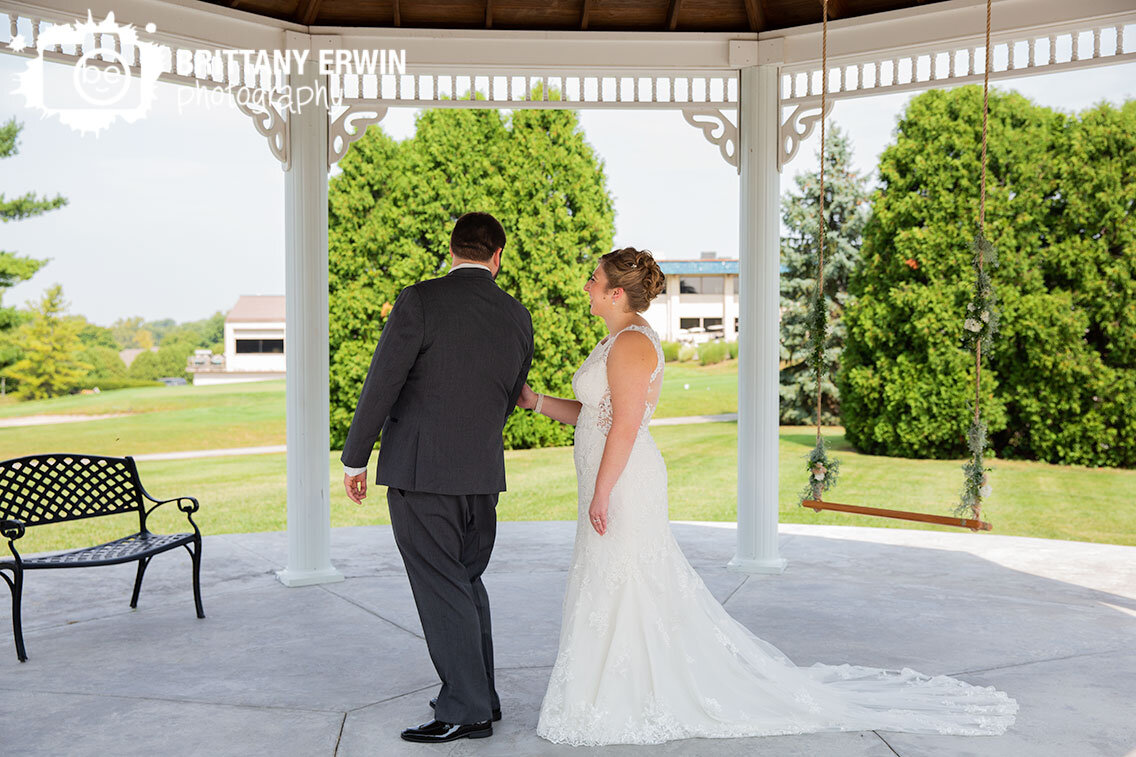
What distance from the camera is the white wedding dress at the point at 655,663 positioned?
11.2 ft

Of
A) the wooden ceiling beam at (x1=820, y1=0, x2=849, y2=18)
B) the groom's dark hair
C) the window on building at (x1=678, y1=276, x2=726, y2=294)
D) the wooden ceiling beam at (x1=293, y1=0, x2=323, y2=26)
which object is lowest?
the groom's dark hair

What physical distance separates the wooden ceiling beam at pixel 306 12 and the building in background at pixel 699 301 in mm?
14994

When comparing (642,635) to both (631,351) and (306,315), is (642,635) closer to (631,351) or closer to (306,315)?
(631,351)

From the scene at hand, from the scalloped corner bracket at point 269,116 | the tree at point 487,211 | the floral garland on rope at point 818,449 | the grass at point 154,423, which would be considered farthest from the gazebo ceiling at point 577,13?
the grass at point 154,423

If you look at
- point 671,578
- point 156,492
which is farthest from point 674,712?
point 156,492

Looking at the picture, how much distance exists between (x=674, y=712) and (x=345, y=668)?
1.61 meters

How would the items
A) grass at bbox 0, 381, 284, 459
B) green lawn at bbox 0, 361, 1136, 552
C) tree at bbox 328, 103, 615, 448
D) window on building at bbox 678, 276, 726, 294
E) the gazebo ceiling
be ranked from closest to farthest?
the gazebo ceiling < green lawn at bbox 0, 361, 1136, 552 < tree at bbox 328, 103, 615, 448 < grass at bbox 0, 381, 284, 459 < window on building at bbox 678, 276, 726, 294

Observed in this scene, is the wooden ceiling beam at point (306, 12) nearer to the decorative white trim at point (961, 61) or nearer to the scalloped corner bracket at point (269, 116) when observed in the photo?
the scalloped corner bracket at point (269, 116)

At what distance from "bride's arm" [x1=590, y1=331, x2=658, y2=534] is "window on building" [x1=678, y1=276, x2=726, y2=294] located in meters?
17.2

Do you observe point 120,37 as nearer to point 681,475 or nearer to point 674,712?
point 674,712

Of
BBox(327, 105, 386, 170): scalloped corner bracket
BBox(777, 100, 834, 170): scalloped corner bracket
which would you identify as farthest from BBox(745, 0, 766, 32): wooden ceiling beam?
BBox(327, 105, 386, 170): scalloped corner bracket

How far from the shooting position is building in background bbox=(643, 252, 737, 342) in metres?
20.5

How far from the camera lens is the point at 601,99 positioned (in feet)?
20.9

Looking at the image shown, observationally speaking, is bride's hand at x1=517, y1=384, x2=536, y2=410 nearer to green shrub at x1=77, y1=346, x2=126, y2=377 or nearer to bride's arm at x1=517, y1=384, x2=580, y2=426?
bride's arm at x1=517, y1=384, x2=580, y2=426
